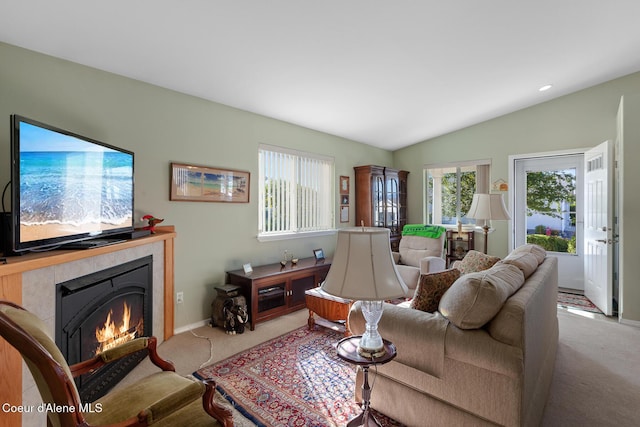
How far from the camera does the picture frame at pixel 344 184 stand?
5.36 metres

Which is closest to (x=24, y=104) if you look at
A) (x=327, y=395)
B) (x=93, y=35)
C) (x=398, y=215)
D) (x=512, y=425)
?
(x=93, y=35)

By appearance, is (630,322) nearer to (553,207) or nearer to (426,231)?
(553,207)

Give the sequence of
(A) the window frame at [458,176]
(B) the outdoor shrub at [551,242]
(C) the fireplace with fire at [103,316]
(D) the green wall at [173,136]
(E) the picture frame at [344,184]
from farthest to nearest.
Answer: (A) the window frame at [458,176] < (E) the picture frame at [344,184] < (B) the outdoor shrub at [551,242] < (D) the green wall at [173,136] < (C) the fireplace with fire at [103,316]

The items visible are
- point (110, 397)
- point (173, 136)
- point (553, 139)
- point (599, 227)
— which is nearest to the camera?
point (110, 397)

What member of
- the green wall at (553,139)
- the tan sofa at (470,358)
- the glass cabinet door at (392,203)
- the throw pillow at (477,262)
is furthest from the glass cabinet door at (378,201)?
the tan sofa at (470,358)

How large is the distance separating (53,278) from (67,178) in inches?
23.8

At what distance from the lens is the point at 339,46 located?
2732 mm

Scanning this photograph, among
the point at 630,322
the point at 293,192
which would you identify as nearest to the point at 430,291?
the point at 293,192

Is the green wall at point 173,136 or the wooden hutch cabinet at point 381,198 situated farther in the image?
the wooden hutch cabinet at point 381,198

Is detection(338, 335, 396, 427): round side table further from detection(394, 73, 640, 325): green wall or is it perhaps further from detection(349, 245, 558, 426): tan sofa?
detection(394, 73, 640, 325): green wall

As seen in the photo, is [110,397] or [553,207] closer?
[110,397]

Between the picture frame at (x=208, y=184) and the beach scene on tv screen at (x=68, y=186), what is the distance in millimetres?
587

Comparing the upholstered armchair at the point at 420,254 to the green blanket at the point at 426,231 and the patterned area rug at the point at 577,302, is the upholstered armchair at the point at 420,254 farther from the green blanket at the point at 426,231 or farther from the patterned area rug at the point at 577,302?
the patterned area rug at the point at 577,302

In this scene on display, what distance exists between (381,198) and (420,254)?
1.45 m
